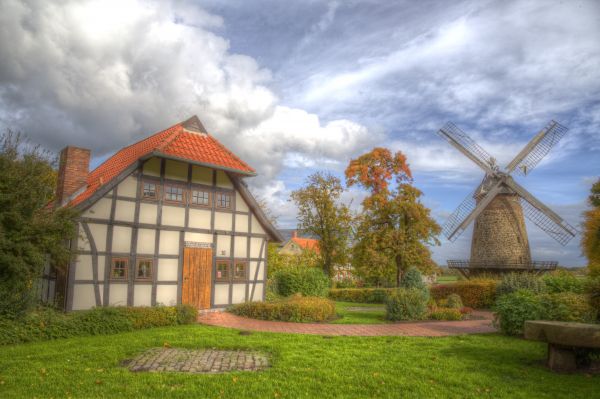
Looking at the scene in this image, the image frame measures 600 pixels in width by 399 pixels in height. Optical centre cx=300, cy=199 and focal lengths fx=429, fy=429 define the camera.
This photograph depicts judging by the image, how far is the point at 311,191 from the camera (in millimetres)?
28719

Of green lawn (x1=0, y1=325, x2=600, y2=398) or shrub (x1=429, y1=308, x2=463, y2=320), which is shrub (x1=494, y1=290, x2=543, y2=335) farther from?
shrub (x1=429, y1=308, x2=463, y2=320)

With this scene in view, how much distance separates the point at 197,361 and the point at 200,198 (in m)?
9.30

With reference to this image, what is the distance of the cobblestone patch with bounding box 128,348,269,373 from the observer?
7.88 m

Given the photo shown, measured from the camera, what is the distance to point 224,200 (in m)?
17.6

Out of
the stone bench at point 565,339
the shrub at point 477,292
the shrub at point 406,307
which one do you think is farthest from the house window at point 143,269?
the shrub at point 477,292

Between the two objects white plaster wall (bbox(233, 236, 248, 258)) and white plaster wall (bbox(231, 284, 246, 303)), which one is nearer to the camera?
white plaster wall (bbox(231, 284, 246, 303))

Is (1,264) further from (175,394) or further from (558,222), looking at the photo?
(558,222)

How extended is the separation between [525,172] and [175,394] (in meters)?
29.9

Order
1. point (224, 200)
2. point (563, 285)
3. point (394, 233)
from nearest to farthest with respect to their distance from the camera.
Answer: point (563, 285) < point (224, 200) < point (394, 233)

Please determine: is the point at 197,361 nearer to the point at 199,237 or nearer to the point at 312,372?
the point at 312,372

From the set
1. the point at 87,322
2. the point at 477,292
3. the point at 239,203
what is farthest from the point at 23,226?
the point at 477,292

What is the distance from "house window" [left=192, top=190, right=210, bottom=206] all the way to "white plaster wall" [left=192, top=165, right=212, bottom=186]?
395mm

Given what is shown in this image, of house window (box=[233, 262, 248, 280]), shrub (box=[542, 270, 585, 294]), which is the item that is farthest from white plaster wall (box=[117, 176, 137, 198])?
shrub (box=[542, 270, 585, 294])

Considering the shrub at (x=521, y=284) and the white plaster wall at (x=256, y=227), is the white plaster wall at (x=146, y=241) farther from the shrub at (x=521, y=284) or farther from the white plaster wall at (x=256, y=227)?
the shrub at (x=521, y=284)
